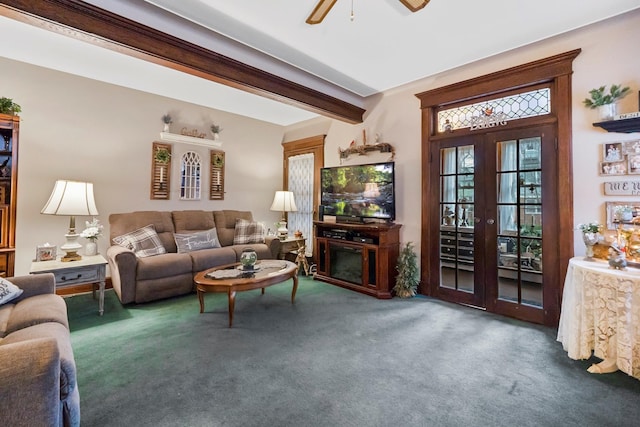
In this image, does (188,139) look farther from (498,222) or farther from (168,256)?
(498,222)

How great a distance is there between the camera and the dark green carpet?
63.2 inches

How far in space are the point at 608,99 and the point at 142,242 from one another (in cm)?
497

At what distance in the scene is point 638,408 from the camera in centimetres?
166

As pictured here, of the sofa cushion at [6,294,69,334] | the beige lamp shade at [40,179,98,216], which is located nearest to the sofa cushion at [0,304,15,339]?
the sofa cushion at [6,294,69,334]

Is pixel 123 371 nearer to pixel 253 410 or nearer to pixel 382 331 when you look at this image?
pixel 253 410

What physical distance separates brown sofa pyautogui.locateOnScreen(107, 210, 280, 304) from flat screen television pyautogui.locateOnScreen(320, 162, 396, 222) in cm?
113

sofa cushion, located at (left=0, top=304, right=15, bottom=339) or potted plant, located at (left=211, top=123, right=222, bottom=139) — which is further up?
potted plant, located at (left=211, top=123, right=222, bottom=139)

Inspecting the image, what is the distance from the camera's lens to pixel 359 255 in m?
3.97

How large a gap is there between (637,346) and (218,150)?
5221 millimetres

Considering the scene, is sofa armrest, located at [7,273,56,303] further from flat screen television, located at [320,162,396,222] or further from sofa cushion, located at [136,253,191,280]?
flat screen television, located at [320,162,396,222]

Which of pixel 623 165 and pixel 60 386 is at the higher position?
pixel 623 165

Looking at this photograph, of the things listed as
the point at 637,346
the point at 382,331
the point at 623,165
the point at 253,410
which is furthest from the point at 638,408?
the point at 253,410

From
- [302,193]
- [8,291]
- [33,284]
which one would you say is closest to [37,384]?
[8,291]

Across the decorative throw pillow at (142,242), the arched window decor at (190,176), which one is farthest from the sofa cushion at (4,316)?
the arched window decor at (190,176)
